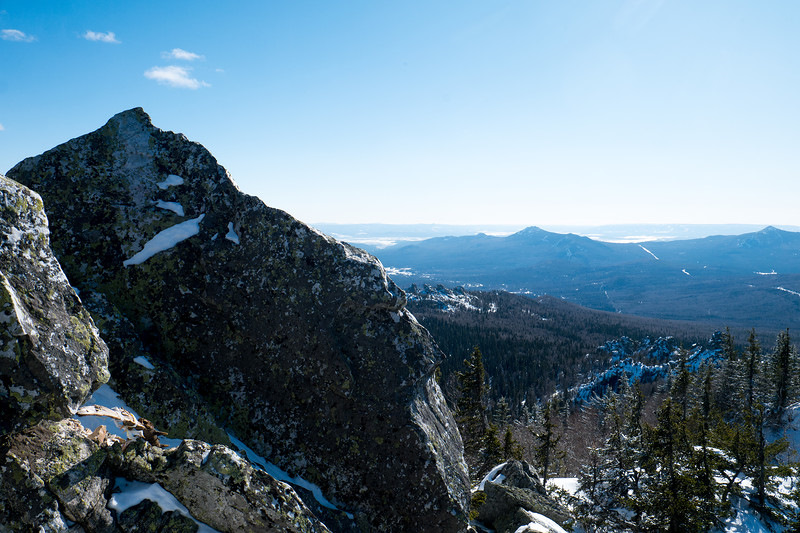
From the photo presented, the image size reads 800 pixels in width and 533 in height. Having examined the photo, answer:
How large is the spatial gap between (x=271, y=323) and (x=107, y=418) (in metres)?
4.16

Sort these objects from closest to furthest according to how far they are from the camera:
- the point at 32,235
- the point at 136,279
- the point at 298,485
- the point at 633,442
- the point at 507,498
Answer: the point at 32,235 < the point at 298,485 < the point at 136,279 < the point at 507,498 < the point at 633,442

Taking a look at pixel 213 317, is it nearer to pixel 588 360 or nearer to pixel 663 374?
pixel 663 374

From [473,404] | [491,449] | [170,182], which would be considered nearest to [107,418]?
[170,182]

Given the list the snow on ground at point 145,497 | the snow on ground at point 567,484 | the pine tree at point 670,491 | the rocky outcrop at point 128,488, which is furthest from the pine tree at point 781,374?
the snow on ground at point 145,497

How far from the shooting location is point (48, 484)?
5664 mm

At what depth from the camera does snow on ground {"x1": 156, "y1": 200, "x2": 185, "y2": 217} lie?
1203cm

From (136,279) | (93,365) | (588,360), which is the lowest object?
(588,360)

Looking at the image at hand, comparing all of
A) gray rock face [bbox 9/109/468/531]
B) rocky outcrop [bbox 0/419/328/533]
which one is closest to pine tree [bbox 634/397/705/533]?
gray rock face [bbox 9/109/468/531]

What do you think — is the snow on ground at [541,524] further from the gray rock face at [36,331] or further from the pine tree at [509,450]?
the gray rock face at [36,331]

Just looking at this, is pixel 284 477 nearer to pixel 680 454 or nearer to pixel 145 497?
pixel 145 497

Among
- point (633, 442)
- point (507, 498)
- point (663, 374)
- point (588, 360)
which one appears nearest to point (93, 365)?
point (507, 498)

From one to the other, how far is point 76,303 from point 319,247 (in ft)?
19.3

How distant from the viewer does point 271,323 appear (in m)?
11.1

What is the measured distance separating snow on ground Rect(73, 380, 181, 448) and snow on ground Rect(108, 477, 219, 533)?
0.89 meters
